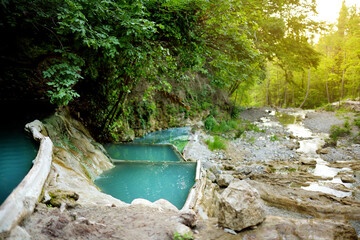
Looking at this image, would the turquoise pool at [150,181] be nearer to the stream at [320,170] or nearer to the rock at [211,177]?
the rock at [211,177]

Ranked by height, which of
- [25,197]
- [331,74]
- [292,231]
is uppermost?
[331,74]

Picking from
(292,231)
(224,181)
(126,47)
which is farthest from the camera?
(224,181)

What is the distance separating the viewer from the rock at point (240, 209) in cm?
255

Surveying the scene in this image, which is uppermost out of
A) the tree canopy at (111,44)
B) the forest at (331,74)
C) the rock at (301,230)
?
the forest at (331,74)

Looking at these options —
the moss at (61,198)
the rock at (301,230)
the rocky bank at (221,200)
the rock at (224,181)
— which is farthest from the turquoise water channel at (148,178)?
the rock at (301,230)

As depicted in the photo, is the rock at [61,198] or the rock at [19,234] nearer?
the rock at [19,234]

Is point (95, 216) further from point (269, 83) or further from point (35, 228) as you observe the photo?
point (269, 83)

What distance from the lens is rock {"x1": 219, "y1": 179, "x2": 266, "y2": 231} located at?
2547 mm

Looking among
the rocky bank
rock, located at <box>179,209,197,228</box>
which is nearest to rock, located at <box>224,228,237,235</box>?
the rocky bank

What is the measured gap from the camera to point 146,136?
1173cm

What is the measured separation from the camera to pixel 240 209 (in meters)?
2.55

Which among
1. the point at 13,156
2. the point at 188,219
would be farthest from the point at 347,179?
the point at 13,156

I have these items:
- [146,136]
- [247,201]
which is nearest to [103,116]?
[146,136]

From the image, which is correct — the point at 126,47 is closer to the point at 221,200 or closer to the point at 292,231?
the point at 221,200
